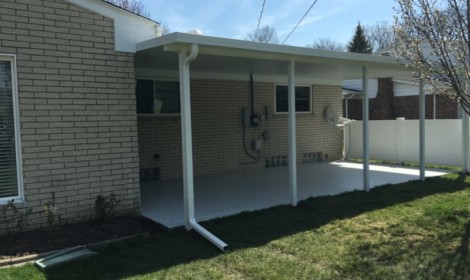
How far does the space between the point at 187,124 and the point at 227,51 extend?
122 centimetres

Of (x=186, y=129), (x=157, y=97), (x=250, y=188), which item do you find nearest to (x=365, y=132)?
(x=250, y=188)

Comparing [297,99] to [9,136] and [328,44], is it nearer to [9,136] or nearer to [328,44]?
[9,136]

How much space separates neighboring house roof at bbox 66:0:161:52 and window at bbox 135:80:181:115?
291 centimetres

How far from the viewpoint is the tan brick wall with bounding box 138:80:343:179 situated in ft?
31.2

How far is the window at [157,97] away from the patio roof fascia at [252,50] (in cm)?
308

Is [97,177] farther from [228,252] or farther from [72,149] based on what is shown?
[228,252]

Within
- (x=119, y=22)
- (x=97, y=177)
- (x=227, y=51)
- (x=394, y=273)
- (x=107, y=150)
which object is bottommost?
(x=394, y=273)

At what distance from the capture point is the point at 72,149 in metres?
5.67

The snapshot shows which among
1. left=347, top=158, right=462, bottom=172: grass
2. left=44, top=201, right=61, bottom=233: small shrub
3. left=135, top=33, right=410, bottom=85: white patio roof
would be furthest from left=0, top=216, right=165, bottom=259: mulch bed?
left=347, top=158, right=462, bottom=172: grass

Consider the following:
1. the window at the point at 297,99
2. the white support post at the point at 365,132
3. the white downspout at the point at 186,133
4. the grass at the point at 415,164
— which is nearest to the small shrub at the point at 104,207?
the white downspout at the point at 186,133

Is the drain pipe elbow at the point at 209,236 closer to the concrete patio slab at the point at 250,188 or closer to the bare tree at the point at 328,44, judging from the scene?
the concrete patio slab at the point at 250,188

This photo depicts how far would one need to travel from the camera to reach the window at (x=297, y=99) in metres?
11.9

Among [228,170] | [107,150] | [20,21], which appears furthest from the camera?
[228,170]

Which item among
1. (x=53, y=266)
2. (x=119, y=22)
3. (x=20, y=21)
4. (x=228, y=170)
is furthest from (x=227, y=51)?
(x=228, y=170)
